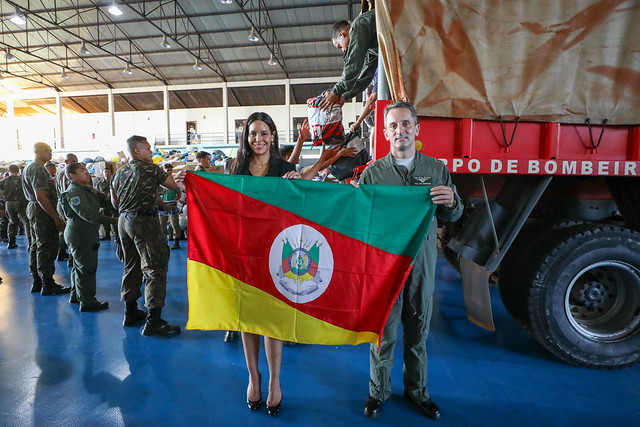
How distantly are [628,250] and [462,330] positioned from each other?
5.17 ft

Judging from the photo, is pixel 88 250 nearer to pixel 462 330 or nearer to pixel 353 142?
pixel 353 142

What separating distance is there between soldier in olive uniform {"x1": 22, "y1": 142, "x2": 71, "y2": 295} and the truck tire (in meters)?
5.54

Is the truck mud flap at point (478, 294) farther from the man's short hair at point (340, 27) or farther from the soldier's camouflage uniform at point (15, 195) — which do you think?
the soldier's camouflage uniform at point (15, 195)

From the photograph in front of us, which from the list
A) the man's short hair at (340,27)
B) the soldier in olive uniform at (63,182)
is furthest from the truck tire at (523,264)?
the soldier in olive uniform at (63,182)

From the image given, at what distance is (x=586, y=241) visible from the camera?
2750mm

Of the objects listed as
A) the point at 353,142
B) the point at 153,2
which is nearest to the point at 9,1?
the point at 153,2

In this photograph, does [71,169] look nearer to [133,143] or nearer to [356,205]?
[133,143]

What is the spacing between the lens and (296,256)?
2.26 m

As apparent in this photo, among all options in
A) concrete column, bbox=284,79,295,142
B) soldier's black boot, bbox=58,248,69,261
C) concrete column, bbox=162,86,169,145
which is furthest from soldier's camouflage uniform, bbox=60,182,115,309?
concrete column, bbox=162,86,169,145

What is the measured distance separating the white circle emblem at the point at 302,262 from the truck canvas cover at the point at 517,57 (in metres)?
1.16

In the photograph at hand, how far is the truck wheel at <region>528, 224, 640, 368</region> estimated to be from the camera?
276cm

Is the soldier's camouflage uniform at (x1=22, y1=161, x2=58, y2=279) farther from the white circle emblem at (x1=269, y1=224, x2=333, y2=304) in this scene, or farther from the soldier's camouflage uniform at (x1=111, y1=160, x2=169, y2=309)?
the white circle emblem at (x1=269, y1=224, x2=333, y2=304)

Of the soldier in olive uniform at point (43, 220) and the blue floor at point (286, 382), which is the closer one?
the blue floor at point (286, 382)

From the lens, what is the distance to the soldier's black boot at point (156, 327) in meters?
3.65
